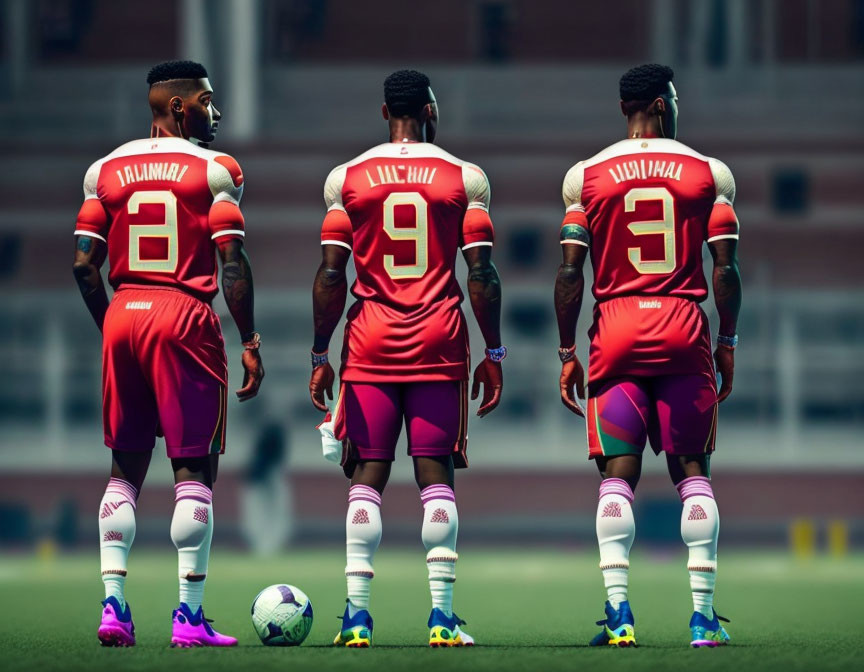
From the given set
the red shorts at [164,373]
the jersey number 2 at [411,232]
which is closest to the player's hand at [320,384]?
the red shorts at [164,373]

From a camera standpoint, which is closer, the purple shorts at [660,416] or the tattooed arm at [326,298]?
the purple shorts at [660,416]

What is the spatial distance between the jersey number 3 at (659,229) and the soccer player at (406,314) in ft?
2.20

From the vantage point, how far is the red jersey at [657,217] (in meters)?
7.30

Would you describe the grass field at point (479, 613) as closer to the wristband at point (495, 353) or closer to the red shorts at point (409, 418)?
the red shorts at point (409, 418)

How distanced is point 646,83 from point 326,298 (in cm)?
178

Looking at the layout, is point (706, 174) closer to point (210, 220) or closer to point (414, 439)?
point (414, 439)

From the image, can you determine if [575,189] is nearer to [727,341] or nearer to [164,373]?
[727,341]

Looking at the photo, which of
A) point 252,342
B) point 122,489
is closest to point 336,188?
point 252,342

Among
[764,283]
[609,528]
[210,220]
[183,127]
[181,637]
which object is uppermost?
[764,283]

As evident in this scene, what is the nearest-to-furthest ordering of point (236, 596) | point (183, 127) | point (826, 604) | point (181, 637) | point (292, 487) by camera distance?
point (181, 637) → point (183, 127) → point (826, 604) → point (236, 596) → point (292, 487)

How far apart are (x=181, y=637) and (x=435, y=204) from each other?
2.25 meters

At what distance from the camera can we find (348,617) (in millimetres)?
7129

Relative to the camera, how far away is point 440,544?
281 inches

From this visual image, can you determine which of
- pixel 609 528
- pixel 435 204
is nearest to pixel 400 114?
pixel 435 204
